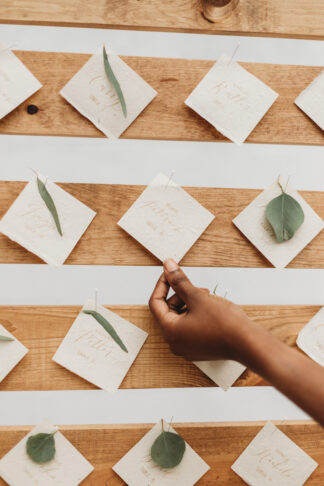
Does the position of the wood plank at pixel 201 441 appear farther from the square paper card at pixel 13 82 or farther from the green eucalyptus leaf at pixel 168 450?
the square paper card at pixel 13 82

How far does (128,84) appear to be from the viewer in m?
0.82

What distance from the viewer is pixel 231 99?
0.83m

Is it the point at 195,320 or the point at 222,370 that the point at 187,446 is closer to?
the point at 222,370

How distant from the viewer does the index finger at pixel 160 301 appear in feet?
2.54

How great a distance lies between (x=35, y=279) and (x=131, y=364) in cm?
23

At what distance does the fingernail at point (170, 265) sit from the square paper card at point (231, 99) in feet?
0.73

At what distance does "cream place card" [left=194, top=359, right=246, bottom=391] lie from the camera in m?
0.83

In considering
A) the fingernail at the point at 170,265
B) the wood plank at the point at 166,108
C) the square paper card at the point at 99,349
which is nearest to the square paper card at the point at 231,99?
the wood plank at the point at 166,108

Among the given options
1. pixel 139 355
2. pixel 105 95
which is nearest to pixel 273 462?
pixel 139 355

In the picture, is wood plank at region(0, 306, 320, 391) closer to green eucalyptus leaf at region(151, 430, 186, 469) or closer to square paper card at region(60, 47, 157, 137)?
green eucalyptus leaf at region(151, 430, 186, 469)

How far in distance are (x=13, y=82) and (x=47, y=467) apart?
61 centimetres

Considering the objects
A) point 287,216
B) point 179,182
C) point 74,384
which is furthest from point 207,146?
point 74,384

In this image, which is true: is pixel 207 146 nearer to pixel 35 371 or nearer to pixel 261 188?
pixel 261 188

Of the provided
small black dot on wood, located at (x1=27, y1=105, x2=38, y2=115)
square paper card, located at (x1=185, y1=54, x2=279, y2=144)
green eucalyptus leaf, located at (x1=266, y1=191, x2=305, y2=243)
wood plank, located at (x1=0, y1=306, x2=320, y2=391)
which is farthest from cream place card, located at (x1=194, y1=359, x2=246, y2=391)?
small black dot on wood, located at (x1=27, y1=105, x2=38, y2=115)
